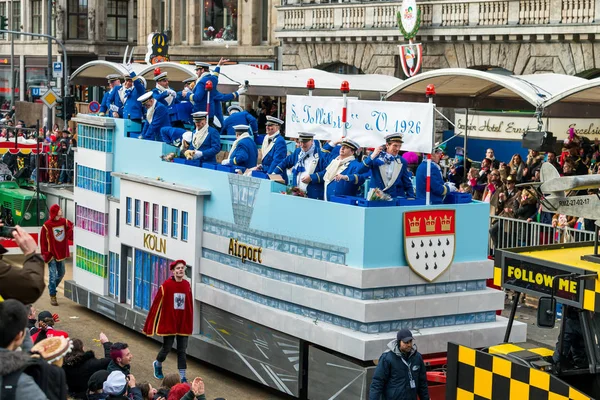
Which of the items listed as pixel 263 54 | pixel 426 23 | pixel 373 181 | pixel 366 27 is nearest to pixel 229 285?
pixel 373 181

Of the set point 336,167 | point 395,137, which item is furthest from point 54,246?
point 395,137

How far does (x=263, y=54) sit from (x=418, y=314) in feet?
93.2

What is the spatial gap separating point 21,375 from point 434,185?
23.4 ft

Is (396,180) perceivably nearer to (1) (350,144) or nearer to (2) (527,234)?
(1) (350,144)

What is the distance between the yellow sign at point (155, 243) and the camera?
1448 cm

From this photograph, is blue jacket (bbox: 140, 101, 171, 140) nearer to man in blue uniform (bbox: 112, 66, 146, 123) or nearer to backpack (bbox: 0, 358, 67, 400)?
man in blue uniform (bbox: 112, 66, 146, 123)

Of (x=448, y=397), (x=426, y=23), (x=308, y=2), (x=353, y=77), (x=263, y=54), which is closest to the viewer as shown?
(x=448, y=397)

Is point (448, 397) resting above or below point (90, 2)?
below

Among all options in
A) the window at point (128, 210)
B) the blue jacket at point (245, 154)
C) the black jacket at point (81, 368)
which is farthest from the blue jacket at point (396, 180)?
the window at point (128, 210)

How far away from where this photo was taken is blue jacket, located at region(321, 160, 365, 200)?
1214cm

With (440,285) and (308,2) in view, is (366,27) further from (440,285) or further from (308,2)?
(440,285)

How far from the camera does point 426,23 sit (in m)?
30.5

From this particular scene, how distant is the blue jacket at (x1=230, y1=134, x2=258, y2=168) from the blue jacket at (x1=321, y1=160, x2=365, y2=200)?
2088 millimetres

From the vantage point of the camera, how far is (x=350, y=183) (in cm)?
1218
